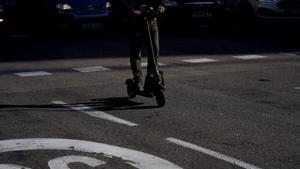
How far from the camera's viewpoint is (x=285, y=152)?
691 centimetres

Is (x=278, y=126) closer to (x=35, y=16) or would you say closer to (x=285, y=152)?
(x=285, y=152)

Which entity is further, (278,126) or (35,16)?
(35,16)

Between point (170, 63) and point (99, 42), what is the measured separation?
4.41 m

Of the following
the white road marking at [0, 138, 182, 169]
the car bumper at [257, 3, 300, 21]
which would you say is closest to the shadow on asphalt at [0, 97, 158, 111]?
the white road marking at [0, 138, 182, 169]

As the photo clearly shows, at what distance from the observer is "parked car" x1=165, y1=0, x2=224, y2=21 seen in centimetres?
2042

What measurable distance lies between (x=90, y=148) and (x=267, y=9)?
1485 centimetres

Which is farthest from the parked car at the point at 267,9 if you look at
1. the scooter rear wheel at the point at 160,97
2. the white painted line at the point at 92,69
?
the scooter rear wheel at the point at 160,97

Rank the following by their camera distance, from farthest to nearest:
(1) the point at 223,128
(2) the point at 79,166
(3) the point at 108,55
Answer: (3) the point at 108,55 → (1) the point at 223,128 → (2) the point at 79,166

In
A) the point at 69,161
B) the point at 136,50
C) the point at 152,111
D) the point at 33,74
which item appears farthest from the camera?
the point at 33,74

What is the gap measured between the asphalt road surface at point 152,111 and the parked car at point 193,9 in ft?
14.4

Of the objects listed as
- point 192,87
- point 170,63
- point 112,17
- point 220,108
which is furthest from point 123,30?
point 220,108

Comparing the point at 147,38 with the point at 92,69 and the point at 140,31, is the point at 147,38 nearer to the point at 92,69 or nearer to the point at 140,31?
the point at 140,31

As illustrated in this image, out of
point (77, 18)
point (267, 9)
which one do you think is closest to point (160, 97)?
point (77, 18)

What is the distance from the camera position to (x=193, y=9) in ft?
66.9
